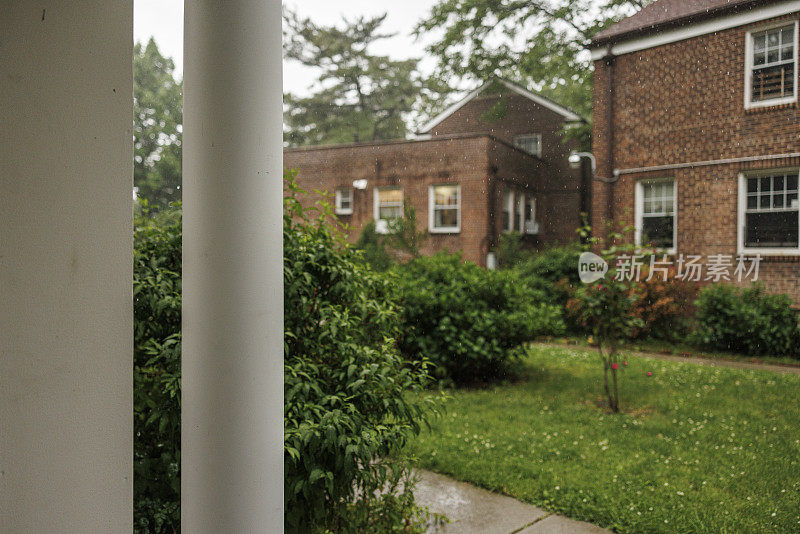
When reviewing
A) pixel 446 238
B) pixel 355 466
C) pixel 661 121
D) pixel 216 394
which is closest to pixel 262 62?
pixel 216 394

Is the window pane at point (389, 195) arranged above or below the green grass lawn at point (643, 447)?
above

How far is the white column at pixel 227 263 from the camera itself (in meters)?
0.86

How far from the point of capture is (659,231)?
1.51 metres

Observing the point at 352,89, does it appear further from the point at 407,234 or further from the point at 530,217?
the point at 530,217

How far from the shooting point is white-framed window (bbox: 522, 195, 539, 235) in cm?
171

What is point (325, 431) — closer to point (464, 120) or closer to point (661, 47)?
point (464, 120)

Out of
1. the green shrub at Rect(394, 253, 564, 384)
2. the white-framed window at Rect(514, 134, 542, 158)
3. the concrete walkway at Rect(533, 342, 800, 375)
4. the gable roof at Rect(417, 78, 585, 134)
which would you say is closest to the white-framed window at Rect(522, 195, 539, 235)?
the white-framed window at Rect(514, 134, 542, 158)

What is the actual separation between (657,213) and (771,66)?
0.42 metres

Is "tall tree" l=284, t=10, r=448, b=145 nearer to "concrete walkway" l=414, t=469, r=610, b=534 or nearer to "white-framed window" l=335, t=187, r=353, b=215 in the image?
"white-framed window" l=335, t=187, r=353, b=215

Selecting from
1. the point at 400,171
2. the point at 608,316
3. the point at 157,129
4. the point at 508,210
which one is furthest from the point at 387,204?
the point at 157,129

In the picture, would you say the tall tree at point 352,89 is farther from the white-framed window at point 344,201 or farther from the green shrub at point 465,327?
the green shrub at point 465,327

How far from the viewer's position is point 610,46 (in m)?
1.58

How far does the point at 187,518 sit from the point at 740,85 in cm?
153

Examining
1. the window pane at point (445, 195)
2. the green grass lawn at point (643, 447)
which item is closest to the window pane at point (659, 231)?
the green grass lawn at point (643, 447)
